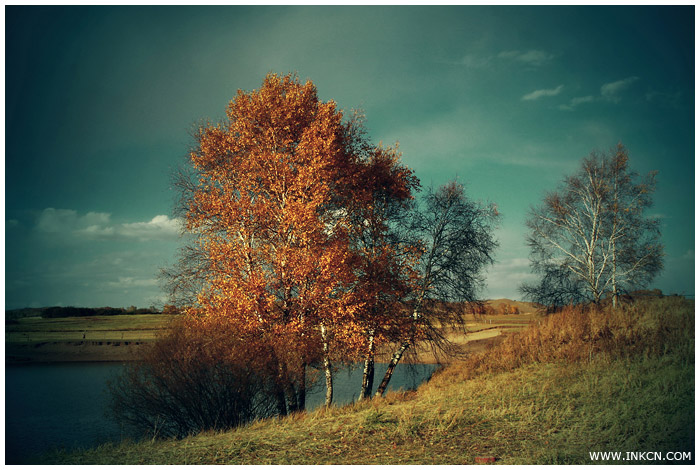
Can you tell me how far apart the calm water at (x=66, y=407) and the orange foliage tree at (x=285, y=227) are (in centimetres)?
341

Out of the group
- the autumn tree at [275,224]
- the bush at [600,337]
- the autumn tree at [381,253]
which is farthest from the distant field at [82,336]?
the autumn tree at [275,224]

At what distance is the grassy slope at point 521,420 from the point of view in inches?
278

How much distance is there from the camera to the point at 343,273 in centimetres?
1044

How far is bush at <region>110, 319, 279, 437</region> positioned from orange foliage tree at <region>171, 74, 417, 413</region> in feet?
3.28

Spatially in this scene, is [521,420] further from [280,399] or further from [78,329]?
[78,329]

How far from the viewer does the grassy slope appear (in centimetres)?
707

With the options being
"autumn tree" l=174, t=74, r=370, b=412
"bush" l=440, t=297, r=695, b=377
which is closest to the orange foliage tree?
"autumn tree" l=174, t=74, r=370, b=412

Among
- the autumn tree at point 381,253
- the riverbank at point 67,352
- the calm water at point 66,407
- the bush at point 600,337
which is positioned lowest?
the riverbank at point 67,352

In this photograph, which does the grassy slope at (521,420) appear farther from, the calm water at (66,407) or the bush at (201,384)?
the calm water at (66,407)

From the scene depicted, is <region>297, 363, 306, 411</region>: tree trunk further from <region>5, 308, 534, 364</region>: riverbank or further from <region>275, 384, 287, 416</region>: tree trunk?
<region>5, 308, 534, 364</region>: riverbank

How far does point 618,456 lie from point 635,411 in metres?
2.27

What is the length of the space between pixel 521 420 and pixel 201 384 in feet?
31.0

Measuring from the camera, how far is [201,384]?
1269 centimetres

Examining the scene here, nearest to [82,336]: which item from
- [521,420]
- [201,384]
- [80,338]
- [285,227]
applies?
[80,338]
